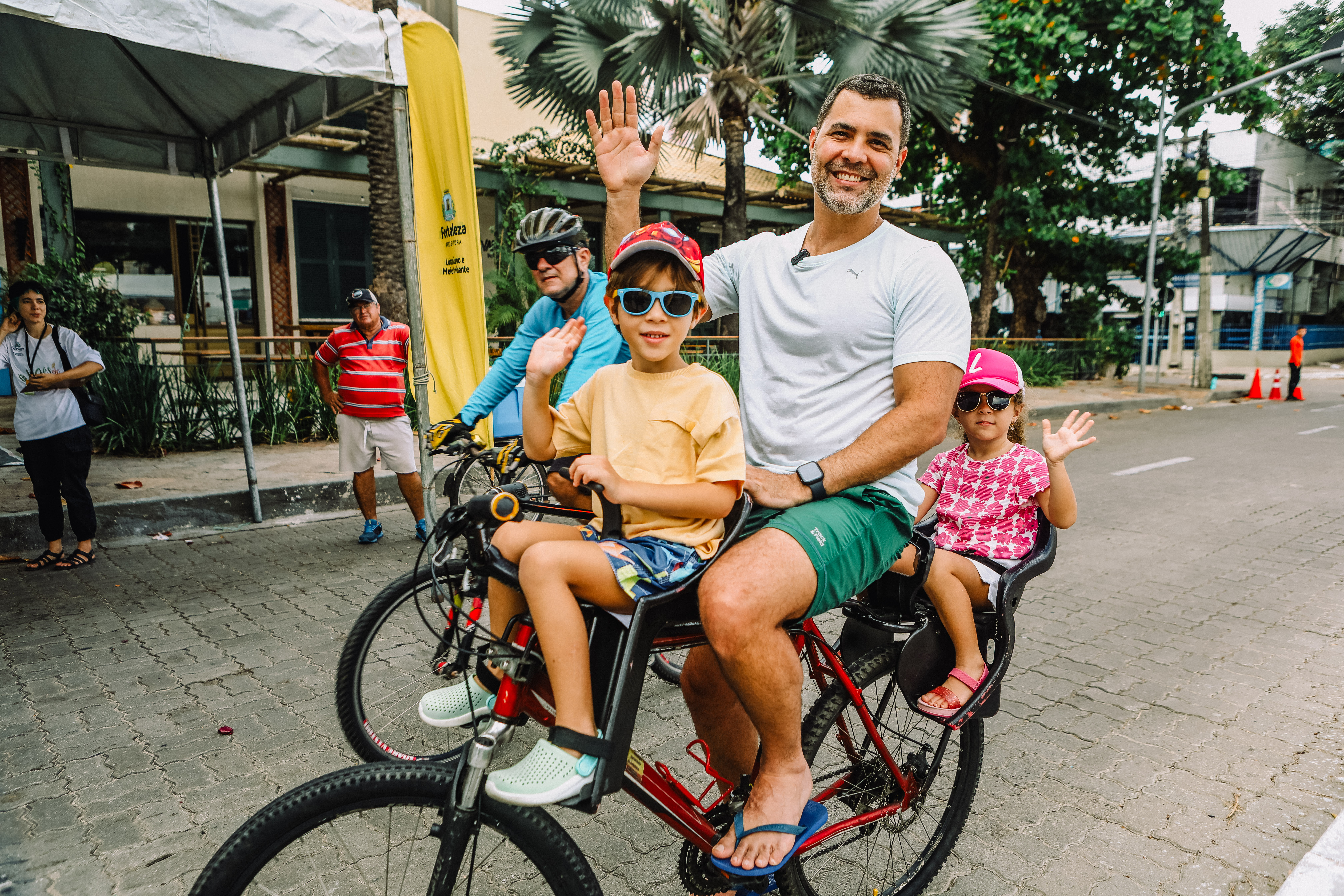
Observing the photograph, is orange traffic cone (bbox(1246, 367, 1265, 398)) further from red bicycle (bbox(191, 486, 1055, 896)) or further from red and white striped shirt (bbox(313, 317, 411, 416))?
red bicycle (bbox(191, 486, 1055, 896))

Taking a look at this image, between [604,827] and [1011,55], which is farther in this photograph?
[1011,55]

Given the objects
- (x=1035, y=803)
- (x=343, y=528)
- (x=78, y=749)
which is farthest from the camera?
(x=343, y=528)

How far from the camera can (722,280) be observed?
260 cm

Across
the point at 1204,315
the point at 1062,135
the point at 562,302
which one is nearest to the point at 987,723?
the point at 562,302

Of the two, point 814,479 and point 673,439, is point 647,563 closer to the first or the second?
point 673,439

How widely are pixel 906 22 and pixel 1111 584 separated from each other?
908 centimetres

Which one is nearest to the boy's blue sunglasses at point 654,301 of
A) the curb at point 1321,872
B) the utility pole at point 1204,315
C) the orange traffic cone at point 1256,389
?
the curb at point 1321,872

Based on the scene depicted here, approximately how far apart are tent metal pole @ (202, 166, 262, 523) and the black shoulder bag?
1.02 metres

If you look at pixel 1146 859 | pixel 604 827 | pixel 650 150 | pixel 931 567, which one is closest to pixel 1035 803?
pixel 1146 859

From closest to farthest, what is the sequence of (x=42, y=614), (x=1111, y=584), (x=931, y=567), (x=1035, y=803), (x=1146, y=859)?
(x=931, y=567), (x=1146, y=859), (x=1035, y=803), (x=42, y=614), (x=1111, y=584)

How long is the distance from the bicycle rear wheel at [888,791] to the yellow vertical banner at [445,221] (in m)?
3.78

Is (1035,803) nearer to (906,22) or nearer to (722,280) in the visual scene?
(722,280)

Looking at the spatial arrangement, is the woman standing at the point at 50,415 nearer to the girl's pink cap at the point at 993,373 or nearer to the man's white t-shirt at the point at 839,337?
the man's white t-shirt at the point at 839,337

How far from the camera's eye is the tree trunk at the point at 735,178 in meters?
12.6
